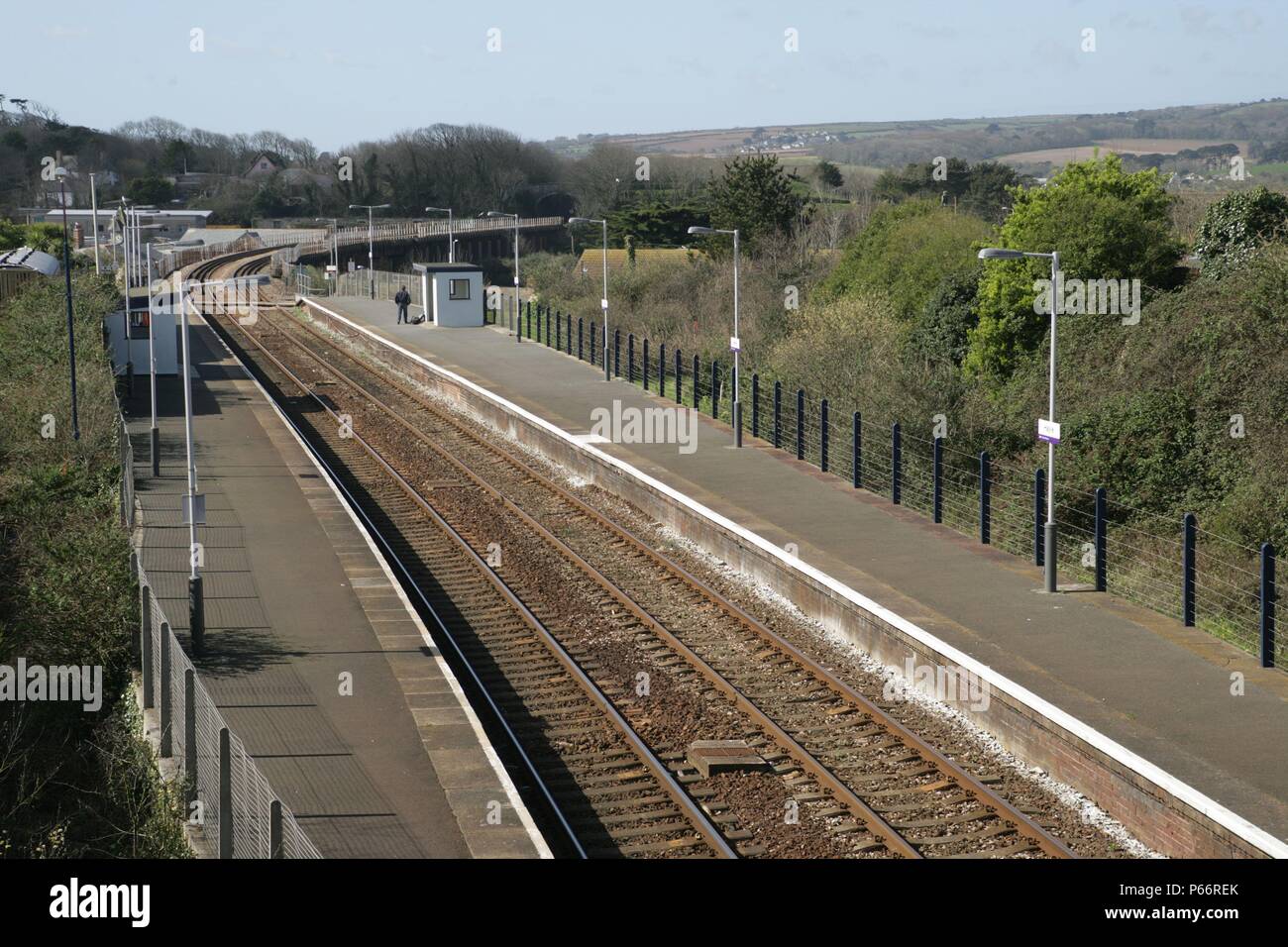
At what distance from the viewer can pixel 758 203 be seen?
5081cm

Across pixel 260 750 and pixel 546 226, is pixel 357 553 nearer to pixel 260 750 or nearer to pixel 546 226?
pixel 260 750

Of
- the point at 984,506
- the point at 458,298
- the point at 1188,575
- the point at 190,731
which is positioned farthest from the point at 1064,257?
the point at 190,731

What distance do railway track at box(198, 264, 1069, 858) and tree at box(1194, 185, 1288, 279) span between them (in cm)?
1438

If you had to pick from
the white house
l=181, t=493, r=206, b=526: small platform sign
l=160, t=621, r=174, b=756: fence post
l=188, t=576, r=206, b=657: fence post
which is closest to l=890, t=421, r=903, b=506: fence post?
l=181, t=493, r=206, b=526: small platform sign

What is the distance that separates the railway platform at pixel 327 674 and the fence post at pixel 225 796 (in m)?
0.91

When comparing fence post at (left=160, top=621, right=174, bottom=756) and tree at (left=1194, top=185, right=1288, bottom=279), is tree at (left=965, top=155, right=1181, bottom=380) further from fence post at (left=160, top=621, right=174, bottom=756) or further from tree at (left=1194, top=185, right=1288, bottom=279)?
fence post at (left=160, top=621, right=174, bottom=756)

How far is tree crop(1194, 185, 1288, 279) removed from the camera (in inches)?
1086

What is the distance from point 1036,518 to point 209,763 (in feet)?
33.6

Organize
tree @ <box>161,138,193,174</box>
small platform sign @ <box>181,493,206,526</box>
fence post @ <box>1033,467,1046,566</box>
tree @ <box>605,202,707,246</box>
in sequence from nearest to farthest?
small platform sign @ <box>181,493,206,526</box> → fence post @ <box>1033,467,1046,566</box> → tree @ <box>605,202,707,246</box> → tree @ <box>161,138,193,174</box>

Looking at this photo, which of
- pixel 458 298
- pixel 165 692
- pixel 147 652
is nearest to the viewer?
pixel 165 692

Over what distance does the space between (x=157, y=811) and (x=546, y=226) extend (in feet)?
351

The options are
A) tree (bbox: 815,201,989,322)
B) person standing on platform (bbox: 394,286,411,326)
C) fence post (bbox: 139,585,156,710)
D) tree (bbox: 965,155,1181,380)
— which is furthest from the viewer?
person standing on platform (bbox: 394,286,411,326)

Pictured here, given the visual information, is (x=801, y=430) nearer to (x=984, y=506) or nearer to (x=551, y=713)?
(x=984, y=506)
